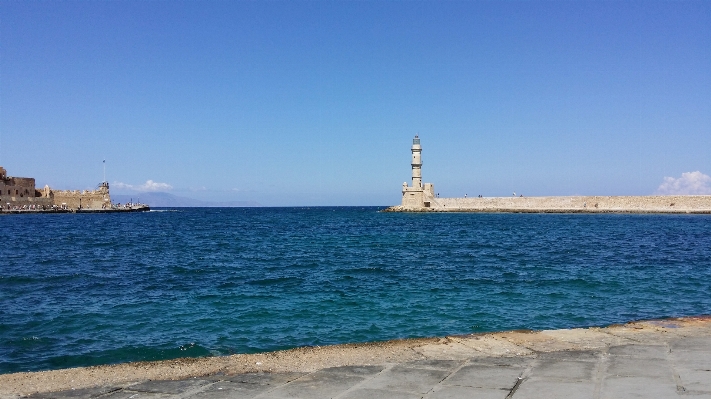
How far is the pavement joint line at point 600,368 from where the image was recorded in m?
4.64

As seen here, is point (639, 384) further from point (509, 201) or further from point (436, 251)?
point (509, 201)

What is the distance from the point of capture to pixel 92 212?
4038 inches

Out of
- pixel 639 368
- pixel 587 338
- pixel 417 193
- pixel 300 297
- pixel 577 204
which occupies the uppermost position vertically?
pixel 417 193

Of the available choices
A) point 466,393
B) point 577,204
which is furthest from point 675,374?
point 577,204

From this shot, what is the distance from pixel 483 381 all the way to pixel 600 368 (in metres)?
1.24

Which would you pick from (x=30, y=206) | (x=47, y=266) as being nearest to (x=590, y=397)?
(x=47, y=266)

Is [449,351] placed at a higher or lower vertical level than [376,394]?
lower

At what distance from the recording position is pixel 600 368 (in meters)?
5.41

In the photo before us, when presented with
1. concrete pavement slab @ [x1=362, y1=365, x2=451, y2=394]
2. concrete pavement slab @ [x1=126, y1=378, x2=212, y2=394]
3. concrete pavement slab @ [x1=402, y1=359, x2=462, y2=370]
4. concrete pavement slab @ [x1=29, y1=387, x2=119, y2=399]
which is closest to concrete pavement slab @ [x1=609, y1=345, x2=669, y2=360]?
concrete pavement slab @ [x1=402, y1=359, x2=462, y2=370]

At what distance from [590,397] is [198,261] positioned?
62.4ft

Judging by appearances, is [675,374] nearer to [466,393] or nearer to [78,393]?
[466,393]

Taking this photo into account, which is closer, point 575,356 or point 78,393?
point 78,393

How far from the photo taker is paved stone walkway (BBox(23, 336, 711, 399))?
470cm

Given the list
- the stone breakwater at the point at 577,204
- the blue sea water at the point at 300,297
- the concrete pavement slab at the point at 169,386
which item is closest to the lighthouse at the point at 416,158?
the stone breakwater at the point at 577,204
